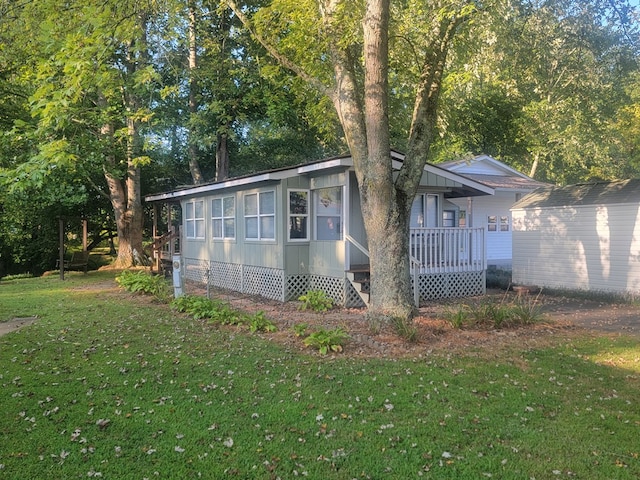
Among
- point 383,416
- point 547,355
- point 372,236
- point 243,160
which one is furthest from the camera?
point 243,160

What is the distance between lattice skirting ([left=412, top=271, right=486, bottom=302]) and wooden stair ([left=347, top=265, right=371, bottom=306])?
5.23 ft

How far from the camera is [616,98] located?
1667cm

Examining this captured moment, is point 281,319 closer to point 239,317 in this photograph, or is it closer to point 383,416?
point 239,317

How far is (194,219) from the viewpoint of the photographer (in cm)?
1711

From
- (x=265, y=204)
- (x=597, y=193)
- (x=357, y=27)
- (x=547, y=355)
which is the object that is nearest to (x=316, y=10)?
(x=357, y=27)

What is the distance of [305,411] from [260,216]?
27.8 feet

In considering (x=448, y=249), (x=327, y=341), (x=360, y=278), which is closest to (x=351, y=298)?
(x=360, y=278)

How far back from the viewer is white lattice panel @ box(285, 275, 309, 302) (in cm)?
1190

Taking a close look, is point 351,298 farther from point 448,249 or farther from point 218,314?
point 218,314

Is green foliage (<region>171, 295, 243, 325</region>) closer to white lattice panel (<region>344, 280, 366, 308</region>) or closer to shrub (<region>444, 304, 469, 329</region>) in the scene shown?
white lattice panel (<region>344, 280, 366, 308</region>)

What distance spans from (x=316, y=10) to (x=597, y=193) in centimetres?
851

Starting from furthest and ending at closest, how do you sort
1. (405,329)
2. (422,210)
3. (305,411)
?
(422,210) < (405,329) < (305,411)

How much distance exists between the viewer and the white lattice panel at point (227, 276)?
14070 mm

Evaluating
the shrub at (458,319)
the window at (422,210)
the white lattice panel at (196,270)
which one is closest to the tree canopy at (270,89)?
the shrub at (458,319)
